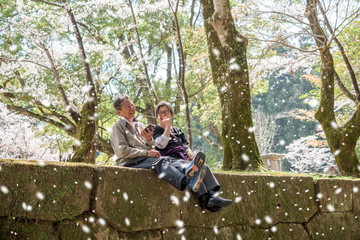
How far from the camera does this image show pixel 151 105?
508 inches

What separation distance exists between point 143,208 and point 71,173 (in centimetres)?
65

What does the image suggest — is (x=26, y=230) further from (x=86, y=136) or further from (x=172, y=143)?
(x=86, y=136)

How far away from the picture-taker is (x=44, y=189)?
214 centimetres

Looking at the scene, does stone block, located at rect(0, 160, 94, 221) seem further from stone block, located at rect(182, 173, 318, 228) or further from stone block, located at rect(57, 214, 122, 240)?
stone block, located at rect(182, 173, 318, 228)

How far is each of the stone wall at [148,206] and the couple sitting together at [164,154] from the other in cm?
16

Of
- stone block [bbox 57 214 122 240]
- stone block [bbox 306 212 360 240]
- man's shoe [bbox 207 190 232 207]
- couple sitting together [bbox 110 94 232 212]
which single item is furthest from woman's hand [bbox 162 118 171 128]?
stone block [bbox 306 212 360 240]

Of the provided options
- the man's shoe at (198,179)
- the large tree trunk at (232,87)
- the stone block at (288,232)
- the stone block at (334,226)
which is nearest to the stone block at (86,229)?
the man's shoe at (198,179)

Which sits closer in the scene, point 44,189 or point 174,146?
point 44,189

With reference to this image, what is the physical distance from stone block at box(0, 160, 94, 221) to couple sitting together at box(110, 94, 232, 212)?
0.51 meters

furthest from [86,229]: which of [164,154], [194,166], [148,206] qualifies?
[164,154]

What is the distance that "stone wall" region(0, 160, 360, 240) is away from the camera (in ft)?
6.84

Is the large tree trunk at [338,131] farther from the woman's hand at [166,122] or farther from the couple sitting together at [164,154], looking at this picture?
the woman's hand at [166,122]

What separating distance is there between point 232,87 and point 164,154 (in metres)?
2.24

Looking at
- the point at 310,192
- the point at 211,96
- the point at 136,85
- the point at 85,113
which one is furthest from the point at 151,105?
the point at 310,192
